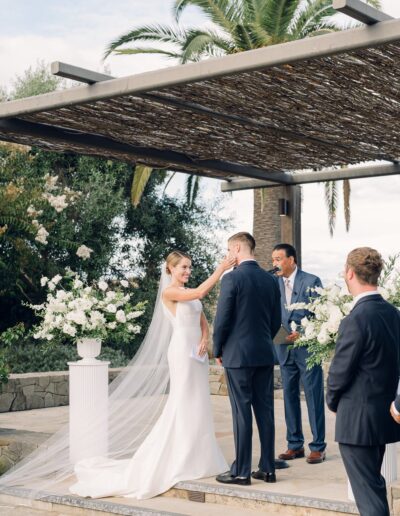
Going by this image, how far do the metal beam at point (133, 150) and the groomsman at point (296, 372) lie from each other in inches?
76.9

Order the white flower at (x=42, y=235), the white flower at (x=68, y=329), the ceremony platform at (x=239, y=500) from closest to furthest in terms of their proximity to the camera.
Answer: the ceremony platform at (x=239, y=500) → the white flower at (x=68, y=329) → the white flower at (x=42, y=235)

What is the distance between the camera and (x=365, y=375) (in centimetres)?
473

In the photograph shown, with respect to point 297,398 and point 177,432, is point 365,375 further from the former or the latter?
point 297,398

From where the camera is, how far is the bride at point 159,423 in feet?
24.5

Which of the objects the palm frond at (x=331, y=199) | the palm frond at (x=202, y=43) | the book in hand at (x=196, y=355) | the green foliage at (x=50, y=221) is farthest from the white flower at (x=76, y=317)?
the palm frond at (x=331, y=199)

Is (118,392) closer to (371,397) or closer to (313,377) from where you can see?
(313,377)

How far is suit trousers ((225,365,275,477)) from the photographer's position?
717 centimetres

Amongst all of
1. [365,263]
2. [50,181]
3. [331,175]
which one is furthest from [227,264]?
[50,181]

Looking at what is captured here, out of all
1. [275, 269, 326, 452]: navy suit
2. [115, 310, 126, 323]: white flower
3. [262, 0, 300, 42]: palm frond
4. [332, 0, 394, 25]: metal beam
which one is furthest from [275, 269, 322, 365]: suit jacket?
[262, 0, 300, 42]: palm frond

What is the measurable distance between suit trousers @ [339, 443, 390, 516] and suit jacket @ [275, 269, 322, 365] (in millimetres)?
3251

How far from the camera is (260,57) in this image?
21.2 ft

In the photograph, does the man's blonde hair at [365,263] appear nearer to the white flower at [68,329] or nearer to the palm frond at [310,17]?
the white flower at [68,329]

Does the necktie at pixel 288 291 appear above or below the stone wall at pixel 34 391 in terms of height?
above

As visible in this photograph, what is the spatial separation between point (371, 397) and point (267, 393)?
2.63m
